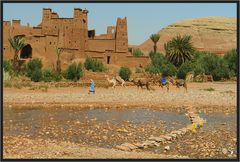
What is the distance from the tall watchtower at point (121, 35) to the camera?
53750 millimetres

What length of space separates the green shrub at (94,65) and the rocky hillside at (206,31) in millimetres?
55216

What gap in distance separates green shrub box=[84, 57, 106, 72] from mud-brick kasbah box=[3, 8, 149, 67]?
6.97ft

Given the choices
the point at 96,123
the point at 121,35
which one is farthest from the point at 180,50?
the point at 96,123

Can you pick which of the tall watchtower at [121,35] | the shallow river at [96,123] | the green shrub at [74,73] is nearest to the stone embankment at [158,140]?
the shallow river at [96,123]

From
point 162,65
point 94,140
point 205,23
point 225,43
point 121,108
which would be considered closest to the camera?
point 94,140

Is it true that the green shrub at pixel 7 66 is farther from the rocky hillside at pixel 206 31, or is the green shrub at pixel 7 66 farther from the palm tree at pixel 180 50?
the rocky hillside at pixel 206 31

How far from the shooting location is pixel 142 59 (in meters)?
52.7

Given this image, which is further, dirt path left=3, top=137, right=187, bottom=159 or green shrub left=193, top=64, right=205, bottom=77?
green shrub left=193, top=64, right=205, bottom=77

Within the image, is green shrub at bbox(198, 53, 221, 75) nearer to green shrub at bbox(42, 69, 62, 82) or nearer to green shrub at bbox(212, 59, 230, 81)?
green shrub at bbox(212, 59, 230, 81)

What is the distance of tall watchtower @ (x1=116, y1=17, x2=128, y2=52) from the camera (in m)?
53.8

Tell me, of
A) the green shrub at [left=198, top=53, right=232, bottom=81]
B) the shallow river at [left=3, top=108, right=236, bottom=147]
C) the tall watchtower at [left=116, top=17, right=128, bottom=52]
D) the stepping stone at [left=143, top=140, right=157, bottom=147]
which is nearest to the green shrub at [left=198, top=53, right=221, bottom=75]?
the green shrub at [left=198, top=53, right=232, bottom=81]

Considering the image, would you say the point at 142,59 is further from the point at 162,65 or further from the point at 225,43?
the point at 225,43

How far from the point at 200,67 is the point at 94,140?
31.9 meters

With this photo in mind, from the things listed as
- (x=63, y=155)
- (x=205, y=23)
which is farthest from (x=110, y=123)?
(x=205, y=23)
